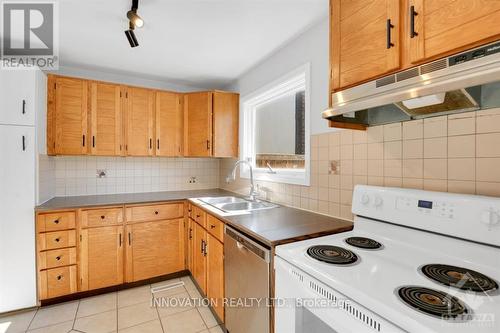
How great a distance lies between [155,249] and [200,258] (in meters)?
0.61

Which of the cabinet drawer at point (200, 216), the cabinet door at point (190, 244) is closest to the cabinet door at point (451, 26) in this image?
the cabinet drawer at point (200, 216)

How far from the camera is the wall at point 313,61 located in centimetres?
168

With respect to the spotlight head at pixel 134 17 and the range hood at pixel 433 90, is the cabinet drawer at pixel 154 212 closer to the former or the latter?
the spotlight head at pixel 134 17

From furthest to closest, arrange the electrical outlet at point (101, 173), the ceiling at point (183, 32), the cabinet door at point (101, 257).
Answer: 1. the electrical outlet at point (101, 173)
2. the cabinet door at point (101, 257)
3. the ceiling at point (183, 32)

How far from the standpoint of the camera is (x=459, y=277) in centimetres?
82

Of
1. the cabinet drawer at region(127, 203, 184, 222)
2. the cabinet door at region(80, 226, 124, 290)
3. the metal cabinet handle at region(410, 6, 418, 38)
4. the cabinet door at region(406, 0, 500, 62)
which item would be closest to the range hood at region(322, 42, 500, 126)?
the cabinet door at region(406, 0, 500, 62)

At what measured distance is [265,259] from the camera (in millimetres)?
1212

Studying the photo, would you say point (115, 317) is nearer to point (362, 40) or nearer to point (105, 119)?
point (105, 119)

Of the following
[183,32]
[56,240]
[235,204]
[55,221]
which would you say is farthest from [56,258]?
[183,32]

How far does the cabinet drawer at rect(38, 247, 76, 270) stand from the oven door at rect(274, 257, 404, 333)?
2.00 m

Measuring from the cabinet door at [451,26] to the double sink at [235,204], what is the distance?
1514 millimetres

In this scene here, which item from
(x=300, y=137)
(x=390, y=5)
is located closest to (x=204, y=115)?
(x=300, y=137)

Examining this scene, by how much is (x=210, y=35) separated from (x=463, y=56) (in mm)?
1677

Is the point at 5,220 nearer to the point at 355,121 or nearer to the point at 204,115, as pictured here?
the point at 204,115
